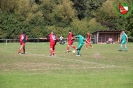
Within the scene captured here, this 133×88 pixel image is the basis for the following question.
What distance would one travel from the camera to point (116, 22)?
86562 millimetres

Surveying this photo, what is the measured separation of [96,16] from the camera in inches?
3524

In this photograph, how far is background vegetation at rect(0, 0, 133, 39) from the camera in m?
74.6

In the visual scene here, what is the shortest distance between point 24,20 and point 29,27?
2.68 metres

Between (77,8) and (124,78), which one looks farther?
(77,8)

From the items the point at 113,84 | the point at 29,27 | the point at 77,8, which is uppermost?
the point at 77,8

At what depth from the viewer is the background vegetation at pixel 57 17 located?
245ft

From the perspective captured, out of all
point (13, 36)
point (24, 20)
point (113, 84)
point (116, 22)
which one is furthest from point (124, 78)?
point (116, 22)

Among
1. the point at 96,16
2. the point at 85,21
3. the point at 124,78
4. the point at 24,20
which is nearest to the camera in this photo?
the point at 124,78

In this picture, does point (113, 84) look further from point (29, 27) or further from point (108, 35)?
point (29, 27)

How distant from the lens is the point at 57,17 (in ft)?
277

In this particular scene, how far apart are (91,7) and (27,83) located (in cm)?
8312

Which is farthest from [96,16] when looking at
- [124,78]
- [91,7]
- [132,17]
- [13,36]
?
[124,78]

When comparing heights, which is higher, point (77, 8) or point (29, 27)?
point (77, 8)

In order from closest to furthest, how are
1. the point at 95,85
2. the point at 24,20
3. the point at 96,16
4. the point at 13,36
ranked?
the point at 95,85
the point at 13,36
the point at 24,20
the point at 96,16
